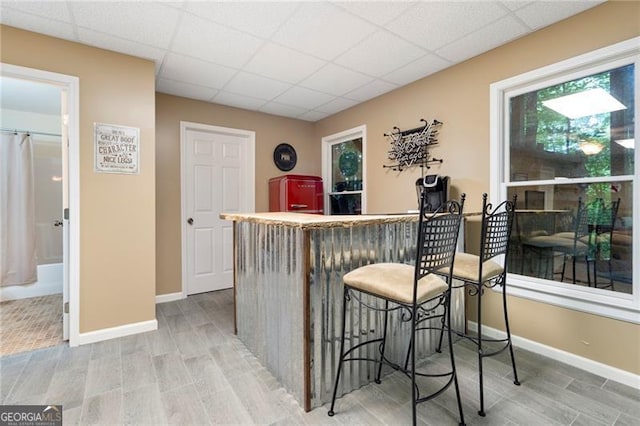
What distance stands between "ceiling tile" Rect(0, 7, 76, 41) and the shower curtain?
2346 mm

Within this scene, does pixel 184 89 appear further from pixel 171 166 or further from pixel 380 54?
pixel 380 54

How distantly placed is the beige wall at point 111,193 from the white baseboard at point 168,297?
2.92 feet

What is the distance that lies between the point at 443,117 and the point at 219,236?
324cm

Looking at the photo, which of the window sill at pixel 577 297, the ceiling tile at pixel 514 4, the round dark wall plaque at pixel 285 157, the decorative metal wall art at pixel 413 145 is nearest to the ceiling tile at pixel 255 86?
the round dark wall plaque at pixel 285 157

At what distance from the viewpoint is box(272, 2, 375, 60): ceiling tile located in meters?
2.06

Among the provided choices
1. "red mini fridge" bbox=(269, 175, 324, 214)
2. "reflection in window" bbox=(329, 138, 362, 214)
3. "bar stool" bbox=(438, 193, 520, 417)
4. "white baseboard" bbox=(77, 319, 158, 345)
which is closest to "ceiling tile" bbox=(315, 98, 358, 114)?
"reflection in window" bbox=(329, 138, 362, 214)

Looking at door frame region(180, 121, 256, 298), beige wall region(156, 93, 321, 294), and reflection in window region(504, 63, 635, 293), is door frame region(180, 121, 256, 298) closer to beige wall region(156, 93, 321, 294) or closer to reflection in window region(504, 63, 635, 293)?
beige wall region(156, 93, 321, 294)

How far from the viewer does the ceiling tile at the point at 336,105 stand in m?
3.89

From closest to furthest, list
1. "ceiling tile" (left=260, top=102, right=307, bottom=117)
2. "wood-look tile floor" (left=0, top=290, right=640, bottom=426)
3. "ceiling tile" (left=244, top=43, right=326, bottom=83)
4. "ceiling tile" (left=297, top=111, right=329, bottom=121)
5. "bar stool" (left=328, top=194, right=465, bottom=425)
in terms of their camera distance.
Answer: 1. "bar stool" (left=328, top=194, right=465, bottom=425)
2. "wood-look tile floor" (left=0, top=290, right=640, bottom=426)
3. "ceiling tile" (left=244, top=43, right=326, bottom=83)
4. "ceiling tile" (left=260, top=102, right=307, bottom=117)
5. "ceiling tile" (left=297, top=111, right=329, bottom=121)

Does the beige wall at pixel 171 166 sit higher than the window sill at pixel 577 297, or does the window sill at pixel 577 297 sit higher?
the beige wall at pixel 171 166

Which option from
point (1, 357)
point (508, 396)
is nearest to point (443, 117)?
point (508, 396)

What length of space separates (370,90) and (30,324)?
14.5ft

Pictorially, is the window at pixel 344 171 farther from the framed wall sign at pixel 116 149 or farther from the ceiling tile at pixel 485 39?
the framed wall sign at pixel 116 149

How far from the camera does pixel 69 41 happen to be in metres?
2.42
